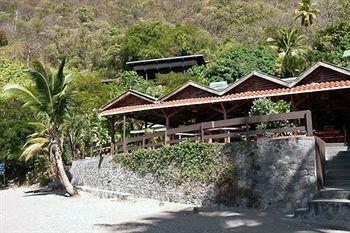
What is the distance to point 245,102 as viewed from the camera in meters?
17.3

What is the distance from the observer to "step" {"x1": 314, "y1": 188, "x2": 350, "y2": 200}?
1050cm

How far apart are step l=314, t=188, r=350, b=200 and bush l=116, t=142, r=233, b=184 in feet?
9.03

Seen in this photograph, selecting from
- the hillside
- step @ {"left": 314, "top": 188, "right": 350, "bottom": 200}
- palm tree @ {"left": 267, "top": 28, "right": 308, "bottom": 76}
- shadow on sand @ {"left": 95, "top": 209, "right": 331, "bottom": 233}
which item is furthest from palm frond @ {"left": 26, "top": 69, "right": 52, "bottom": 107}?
the hillside

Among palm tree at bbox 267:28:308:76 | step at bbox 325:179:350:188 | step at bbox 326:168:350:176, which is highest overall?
palm tree at bbox 267:28:308:76

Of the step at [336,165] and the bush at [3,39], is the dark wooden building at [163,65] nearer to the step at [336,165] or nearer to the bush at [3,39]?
the step at [336,165]

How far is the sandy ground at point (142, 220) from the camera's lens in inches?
406

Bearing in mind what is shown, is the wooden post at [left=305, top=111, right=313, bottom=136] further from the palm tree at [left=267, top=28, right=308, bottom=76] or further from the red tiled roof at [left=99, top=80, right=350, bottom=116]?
the palm tree at [left=267, top=28, right=308, bottom=76]

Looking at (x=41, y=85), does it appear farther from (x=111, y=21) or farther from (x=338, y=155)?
(x=111, y=21)

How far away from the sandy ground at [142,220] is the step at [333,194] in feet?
3.38

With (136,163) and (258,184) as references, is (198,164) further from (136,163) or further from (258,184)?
(136,163)

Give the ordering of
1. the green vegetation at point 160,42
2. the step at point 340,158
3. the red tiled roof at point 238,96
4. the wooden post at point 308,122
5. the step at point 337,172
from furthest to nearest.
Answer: the green vegetation at point 160,42 < the red tiled roof at point 238,96 < the step at point 340,158 < the step at point 337,172 < the wooden post at point 308,122

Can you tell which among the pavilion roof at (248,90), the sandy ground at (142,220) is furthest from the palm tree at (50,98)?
the sandy ground at (142,220)

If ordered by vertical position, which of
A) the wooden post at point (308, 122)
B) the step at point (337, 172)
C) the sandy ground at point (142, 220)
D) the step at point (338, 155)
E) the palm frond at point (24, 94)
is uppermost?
the palm frond at point (24, 94)

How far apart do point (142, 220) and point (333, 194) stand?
16.2 feet
